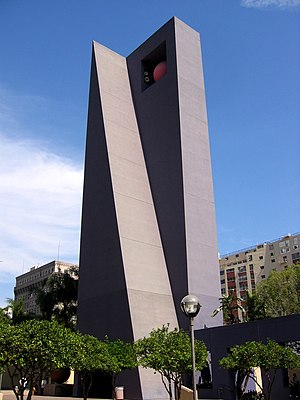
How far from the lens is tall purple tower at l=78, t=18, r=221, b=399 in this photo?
3080 cm

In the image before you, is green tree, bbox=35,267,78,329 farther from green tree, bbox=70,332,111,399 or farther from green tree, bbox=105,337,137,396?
green tree, bbox=70,332,111,399

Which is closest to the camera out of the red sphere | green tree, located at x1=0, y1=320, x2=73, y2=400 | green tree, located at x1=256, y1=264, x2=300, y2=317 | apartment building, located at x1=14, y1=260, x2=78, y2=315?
green tree, located at x1=0, y1=320, x2=73, y2=400

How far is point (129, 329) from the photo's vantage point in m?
28.9

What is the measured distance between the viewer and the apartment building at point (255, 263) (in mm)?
90562

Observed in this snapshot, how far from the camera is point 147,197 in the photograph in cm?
3519

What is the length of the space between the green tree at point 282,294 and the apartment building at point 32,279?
55.5 meters

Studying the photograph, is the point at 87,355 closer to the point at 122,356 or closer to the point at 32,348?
the point at 32,348

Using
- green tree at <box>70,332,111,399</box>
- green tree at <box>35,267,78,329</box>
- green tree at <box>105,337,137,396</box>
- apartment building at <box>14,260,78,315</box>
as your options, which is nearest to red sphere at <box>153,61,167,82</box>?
green tree at <box>35,267,78,329</box>

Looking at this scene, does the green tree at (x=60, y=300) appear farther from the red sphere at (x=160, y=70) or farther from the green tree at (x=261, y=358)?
the green tree at (x=261, y=358)

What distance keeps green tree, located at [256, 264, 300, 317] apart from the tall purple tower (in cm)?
2413

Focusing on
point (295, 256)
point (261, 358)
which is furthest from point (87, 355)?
point (295, 256)

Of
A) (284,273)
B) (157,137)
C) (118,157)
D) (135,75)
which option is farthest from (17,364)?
(284,273)

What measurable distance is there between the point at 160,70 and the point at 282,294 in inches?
1231

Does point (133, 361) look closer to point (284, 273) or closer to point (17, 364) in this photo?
point (17, 364)
